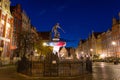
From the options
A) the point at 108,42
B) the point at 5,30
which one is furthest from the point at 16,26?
the point at 108,42

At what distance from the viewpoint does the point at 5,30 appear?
5147 cm

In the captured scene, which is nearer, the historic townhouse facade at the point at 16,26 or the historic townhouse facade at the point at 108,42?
the historic townhouse facade at the point at 16,26

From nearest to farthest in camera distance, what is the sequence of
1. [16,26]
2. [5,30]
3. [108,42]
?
1. [5,30]
2. [16,26]
3. [108,42]

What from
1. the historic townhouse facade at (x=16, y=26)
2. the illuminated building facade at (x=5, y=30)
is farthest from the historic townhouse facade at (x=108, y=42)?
the illuminated building facade at (x=5, y=30)

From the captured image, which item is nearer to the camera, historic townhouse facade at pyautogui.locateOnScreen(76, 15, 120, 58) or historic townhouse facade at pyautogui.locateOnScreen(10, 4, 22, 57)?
historic townhouse facade at pyautogui.locateOnScreen(10, 4, 22, 57)

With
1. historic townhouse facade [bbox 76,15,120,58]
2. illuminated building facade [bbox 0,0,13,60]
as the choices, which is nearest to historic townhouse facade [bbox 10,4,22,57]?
illuminated building facade [bbox 0,0,13,60]

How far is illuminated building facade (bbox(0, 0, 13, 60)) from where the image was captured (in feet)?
162

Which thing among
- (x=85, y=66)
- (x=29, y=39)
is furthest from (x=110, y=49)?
(x=85, y=66)

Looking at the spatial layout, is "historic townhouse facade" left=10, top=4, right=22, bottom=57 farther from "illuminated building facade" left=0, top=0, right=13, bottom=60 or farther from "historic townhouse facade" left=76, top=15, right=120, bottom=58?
"historic townhouse facade" left=76, top=15, right=120, bottom=58

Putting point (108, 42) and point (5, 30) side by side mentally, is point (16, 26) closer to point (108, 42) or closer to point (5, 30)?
point (5, 30)

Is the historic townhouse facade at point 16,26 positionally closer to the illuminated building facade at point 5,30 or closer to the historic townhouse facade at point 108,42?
the illuminated building facade at point 5,30

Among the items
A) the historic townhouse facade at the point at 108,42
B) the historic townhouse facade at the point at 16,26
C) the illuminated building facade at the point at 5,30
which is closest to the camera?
the illuminated building facade at the point at 5,30

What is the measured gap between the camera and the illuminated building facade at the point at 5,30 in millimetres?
49406

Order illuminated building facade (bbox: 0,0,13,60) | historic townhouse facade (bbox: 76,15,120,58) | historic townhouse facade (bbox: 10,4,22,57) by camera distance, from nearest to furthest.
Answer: illuminated building facade (bbox: 0,0,13,60), historic townhouse facade (bbox: 10,4,22,57), historic townhouse facade (bbox: 76,15,120,58)
